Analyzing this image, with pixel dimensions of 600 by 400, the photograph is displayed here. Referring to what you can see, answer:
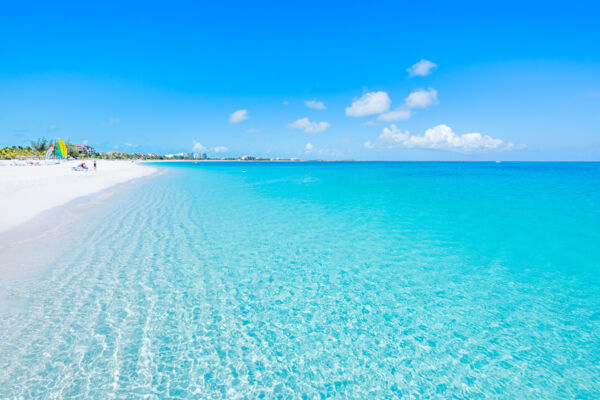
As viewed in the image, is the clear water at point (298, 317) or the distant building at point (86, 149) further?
the distant building at point (86, 149)

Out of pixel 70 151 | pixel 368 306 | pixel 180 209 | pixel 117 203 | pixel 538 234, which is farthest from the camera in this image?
pixel 70 151

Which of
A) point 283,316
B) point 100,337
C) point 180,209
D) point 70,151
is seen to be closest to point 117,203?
point 180,209

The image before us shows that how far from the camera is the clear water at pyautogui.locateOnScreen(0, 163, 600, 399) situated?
4203 mm

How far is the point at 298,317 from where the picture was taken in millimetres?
5898

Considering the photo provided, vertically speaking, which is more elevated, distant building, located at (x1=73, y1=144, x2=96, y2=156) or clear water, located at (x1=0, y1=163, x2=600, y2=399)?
distant building, located at (x1=73, y1=144, x2=96, y2=156)

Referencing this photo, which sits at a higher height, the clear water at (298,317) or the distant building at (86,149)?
the distant building at (86,149)

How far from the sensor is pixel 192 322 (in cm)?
560

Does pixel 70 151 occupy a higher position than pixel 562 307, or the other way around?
pixel 70 151

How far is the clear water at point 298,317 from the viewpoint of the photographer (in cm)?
420

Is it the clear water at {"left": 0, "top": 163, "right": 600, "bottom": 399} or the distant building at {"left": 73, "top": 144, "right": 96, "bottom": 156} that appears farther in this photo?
the distant building at {"left": 73, "top": 144, "right": 96, "bottom": 156}

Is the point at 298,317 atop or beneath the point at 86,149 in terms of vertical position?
beneath

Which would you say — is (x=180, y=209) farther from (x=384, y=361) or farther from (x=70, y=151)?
(x=70, y=151)

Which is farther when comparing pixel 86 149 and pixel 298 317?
pixel 86 149

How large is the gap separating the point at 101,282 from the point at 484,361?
837 centimetres
